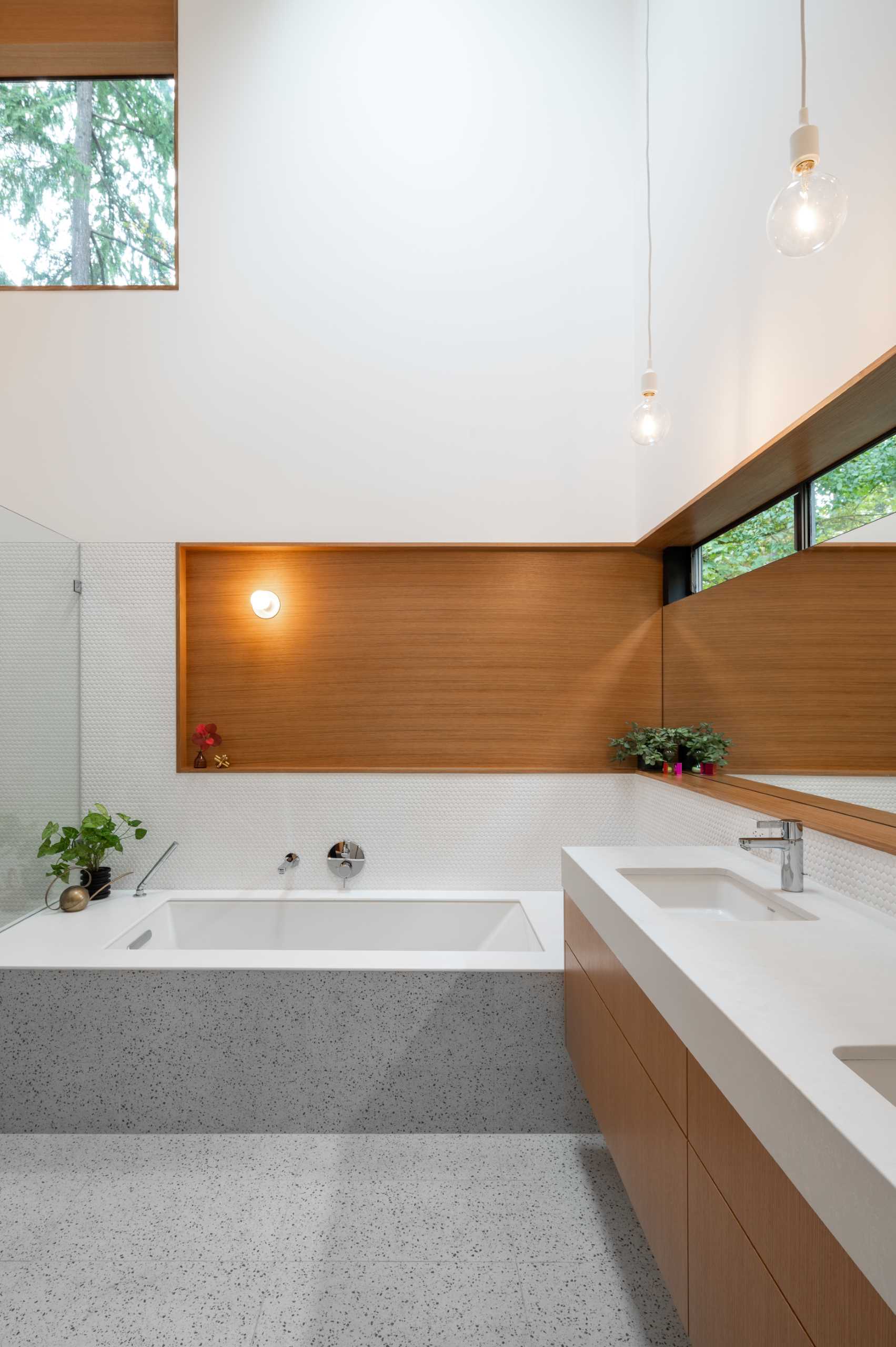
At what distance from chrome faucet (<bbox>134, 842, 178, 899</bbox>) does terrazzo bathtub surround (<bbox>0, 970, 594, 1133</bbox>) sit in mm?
906

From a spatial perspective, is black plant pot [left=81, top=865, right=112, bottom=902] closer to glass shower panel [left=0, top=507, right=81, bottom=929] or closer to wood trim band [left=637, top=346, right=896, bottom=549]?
glass shower panel [left=0, top=507, right=81, bottom=929]

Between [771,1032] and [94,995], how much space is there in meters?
2.17

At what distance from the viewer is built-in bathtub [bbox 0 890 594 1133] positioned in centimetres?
238

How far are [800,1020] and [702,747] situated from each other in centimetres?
208

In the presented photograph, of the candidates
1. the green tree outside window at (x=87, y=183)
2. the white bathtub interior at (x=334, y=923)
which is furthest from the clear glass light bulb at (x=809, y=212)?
the green tree outside window at (x=87, y=183)

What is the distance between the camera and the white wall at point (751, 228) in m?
1.69

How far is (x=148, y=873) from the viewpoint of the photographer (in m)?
3.35

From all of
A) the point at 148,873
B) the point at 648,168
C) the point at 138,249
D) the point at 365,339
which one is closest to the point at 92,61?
the point at 138,249

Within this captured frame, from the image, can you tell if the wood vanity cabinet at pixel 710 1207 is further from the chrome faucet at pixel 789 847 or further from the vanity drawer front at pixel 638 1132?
the chrome faucet at pixel 789 847

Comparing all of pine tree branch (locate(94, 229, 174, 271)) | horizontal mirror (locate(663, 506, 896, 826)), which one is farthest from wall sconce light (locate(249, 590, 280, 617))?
horizontal mirror (locate(663, 506, 896, 826))

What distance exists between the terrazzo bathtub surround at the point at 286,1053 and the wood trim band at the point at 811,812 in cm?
80

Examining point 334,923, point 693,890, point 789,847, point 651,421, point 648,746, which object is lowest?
point 334,923

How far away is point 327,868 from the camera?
349cm

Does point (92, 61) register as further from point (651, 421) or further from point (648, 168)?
point (651, 421)
